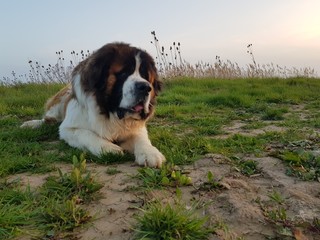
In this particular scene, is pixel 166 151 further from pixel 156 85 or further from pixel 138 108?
pixel 156 85

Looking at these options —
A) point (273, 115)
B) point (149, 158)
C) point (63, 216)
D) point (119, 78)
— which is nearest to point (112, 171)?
point (149, 158)

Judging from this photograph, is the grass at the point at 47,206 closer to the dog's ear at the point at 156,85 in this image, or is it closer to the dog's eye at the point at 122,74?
the dog's eye at the point at 122,74

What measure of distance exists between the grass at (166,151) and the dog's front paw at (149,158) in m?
0.15

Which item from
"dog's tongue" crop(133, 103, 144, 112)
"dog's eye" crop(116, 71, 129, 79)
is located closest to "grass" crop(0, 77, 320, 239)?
"dog's tongue" crop(133, 103, 144, 112)

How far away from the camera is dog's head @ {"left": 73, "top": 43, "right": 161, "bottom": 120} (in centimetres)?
347

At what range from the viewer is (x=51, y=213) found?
1940mm

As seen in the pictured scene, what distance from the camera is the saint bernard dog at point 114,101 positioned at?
136 inches

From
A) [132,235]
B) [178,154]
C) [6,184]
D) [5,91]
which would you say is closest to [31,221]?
[132,235]

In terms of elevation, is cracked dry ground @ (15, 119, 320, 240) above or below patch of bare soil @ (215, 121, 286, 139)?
above

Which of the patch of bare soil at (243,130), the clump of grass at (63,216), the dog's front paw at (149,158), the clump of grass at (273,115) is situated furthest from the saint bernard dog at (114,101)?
the clump of grass at (273,115)

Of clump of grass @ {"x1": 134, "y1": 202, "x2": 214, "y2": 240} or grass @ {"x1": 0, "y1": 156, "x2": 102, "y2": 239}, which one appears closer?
clump of grass @ {"x1": 134, "y1": 202, "x2": 214, "y2": 240}

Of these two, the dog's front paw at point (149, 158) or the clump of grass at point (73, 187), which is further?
the dog's front paw at point (149, 158)

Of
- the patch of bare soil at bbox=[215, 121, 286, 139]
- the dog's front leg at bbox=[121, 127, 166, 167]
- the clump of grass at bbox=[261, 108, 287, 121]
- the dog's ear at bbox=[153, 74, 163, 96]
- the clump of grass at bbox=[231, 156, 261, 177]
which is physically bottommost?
the clump of grass at bbox=[261, 108, 287, 121]

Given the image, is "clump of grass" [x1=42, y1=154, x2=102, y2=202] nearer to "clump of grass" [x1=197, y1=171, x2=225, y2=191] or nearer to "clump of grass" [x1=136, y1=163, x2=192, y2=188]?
"clump of grass" [x1=136, y1=163, x2=192, y2=188]
